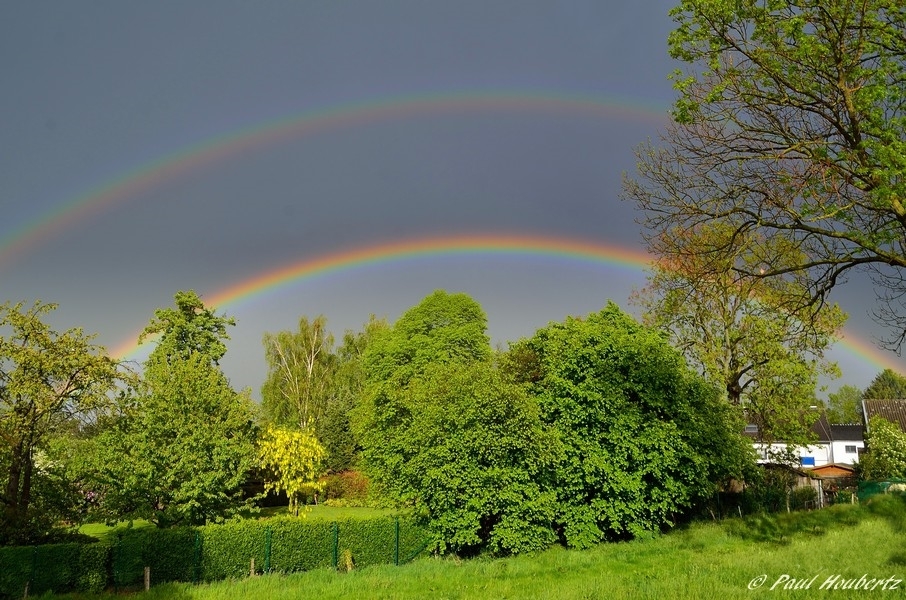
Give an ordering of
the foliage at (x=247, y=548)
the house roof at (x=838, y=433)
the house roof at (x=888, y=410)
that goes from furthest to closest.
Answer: the house roof at (x=838, y=433) < the house roof at (x=888, y=410) < the foliage at (x=247, y=548)

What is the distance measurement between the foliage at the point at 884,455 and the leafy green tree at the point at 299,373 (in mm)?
43206

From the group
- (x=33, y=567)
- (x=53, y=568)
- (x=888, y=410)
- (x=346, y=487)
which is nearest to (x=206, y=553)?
(x=53, y=568)

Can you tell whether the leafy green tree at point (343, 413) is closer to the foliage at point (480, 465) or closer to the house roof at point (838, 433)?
the foliage at point (480, 465)

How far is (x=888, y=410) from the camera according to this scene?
6481cm

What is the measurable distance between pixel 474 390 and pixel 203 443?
11360 millimetres

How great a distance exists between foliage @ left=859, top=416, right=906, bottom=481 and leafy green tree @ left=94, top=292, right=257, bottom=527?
34.0m

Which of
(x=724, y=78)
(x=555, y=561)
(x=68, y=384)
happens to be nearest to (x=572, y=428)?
(x=555, y=561)

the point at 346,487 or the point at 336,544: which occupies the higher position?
the point at 336,544

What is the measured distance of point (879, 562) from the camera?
419 inches

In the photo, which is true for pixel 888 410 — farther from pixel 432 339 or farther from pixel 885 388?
pixel 885 388

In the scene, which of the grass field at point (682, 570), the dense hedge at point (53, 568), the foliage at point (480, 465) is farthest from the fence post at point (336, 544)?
the dense hedge at point (53, 568)

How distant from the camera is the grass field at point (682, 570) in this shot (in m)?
10.1

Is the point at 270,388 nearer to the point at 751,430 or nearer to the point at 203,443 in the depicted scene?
the point at 203,443

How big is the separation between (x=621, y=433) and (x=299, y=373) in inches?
1794
